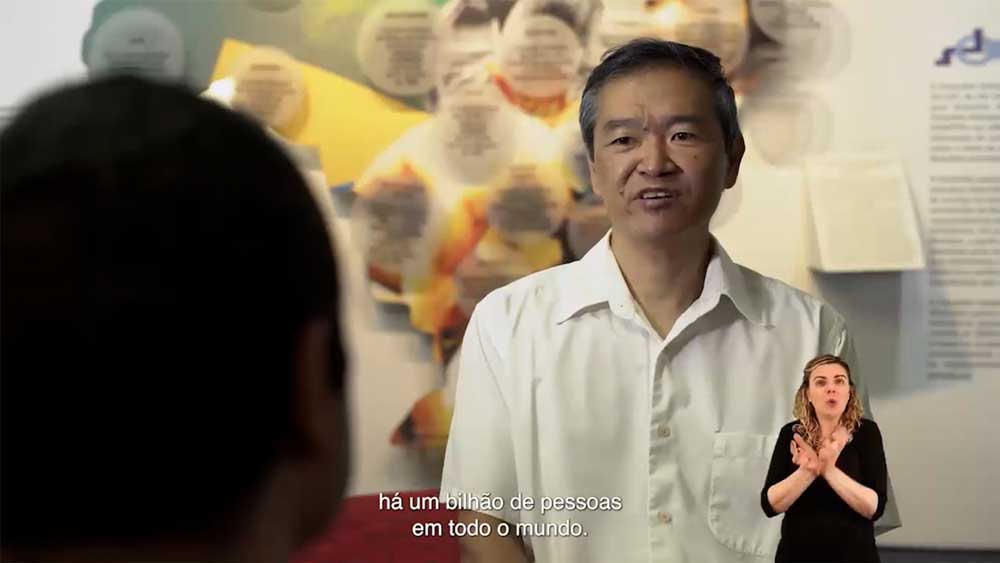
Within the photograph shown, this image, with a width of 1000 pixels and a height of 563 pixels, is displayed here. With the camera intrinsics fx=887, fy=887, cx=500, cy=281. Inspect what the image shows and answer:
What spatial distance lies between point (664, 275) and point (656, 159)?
0.35 feet

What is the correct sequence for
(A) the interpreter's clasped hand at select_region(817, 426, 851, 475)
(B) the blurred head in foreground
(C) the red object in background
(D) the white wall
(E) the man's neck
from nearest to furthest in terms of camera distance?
1. (B) the blurred head in foreground
2. (A) the interpreter's clasped hand at select_region(817, 426, 851, 475)
3. (E) the man's neck
4. (C) the red object in background
5. (D) the white wall

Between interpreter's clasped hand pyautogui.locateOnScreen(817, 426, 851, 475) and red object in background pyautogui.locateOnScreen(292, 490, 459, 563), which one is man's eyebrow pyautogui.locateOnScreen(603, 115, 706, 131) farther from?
red object in background pyautogui.locateOnScreen(292, 490, 459, 563)

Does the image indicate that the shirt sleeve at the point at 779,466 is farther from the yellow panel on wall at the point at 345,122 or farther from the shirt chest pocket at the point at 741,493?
the yellow panel on wall at the point at 345,122

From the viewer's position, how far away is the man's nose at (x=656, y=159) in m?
0.74

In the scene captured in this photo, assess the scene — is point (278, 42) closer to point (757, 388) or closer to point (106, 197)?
point (757, 388)

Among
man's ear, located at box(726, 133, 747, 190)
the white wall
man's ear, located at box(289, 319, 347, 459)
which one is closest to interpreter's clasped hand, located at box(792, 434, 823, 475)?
man's ear, located at box(726, 133, 747, 190)

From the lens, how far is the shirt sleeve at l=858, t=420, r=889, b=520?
2.25 feet

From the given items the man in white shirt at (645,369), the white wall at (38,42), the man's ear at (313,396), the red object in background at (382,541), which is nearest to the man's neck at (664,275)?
the man in white shirt at (645,369)

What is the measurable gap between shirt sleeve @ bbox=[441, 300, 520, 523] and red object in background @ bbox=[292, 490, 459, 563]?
3.5 inches

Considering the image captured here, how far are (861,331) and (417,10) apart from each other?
0.57m

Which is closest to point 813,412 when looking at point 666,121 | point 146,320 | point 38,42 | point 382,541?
point 666,121

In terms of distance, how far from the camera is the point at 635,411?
2.54 feet

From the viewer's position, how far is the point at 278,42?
3.14 ft

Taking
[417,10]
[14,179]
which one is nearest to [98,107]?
[14,179]
